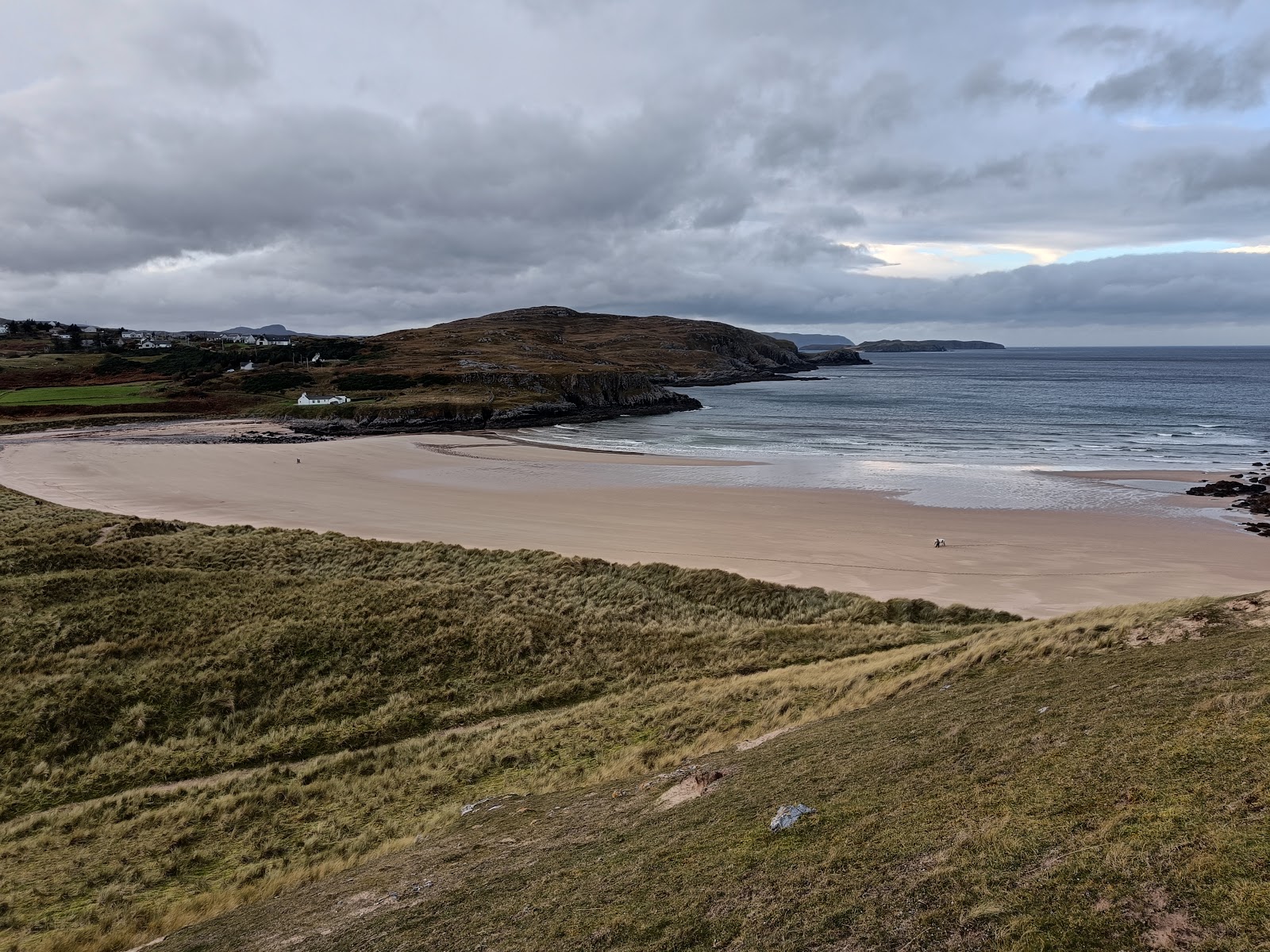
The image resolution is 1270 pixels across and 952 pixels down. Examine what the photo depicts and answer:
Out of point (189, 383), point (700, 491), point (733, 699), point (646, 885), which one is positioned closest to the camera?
point (646, 885)

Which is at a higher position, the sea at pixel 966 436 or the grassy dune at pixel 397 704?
the sea at pixel 966 436

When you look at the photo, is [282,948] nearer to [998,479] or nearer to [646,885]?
[646,885]

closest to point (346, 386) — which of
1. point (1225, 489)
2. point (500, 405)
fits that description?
point (500, 405)

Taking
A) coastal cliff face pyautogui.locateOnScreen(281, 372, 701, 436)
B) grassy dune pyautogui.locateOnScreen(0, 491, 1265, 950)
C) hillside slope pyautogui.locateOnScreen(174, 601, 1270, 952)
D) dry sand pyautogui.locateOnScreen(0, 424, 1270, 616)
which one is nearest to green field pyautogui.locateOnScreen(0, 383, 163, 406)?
coastal cliff face pyautogui.locateOnScreen(281, 372, 701, 436)

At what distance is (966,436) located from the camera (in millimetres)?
79062

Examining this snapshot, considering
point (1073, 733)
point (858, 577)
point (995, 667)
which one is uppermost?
point (1073, 733)

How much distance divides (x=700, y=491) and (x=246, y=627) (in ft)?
110

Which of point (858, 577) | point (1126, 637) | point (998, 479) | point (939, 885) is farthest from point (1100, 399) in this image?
point (939, 885)

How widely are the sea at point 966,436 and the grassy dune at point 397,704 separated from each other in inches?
1140

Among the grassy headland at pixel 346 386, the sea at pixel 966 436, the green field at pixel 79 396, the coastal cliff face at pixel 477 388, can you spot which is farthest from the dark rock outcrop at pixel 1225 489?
the green field at pixel 79 396

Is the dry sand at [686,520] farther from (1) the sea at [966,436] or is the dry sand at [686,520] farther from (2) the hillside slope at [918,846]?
(2) the hillside slope at [918,846]

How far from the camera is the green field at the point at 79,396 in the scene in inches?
3752

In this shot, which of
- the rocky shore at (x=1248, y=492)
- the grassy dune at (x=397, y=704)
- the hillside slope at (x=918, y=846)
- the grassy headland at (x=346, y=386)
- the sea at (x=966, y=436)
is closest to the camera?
the hillside slope at (x=918, y=846)

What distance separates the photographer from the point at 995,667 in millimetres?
14578
